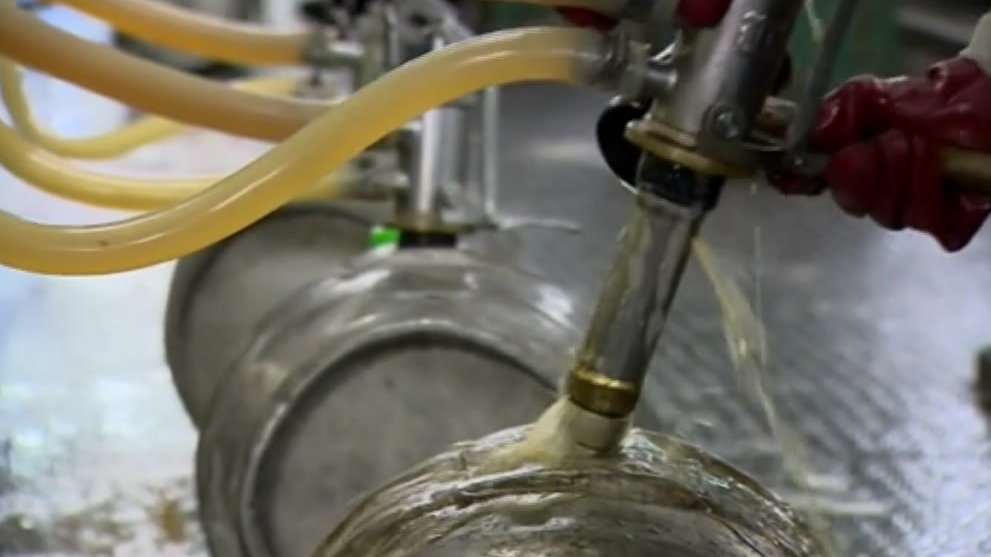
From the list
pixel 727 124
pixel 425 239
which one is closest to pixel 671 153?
pixel 727 124

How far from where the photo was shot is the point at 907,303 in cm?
174

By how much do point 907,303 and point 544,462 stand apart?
53.1 inches

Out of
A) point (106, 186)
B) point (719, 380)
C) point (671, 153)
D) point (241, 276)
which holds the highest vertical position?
point (671, 153)

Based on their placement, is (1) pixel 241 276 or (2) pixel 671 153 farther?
(1) pixel 241 276

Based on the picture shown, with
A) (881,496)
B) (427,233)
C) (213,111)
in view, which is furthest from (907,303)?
(213,111)

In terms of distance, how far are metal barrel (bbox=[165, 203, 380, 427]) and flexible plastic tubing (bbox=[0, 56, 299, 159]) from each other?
0.11 m

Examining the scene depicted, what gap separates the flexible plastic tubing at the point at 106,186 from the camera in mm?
883

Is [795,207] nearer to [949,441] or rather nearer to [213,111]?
[949,441]

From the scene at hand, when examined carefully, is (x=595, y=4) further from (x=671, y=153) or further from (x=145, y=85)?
(x=145, y=85)

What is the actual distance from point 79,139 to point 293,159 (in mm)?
740

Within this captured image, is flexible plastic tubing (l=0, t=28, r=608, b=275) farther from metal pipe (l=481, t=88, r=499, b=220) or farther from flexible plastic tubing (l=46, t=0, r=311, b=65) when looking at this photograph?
metal pipe (l=481, t=88, r=499, b=220)

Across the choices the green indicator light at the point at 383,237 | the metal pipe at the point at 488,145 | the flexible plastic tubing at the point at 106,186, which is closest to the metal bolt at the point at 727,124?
the flexible plastic tubing at the point at 106,186

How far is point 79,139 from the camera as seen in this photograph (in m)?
1.20

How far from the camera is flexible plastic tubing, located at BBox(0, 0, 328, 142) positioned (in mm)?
656
